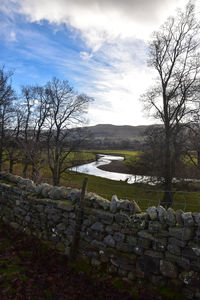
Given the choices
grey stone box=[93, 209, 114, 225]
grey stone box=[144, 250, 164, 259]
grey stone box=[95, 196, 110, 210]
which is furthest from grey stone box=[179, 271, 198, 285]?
grey stone box=[95, 196, 110, 210]

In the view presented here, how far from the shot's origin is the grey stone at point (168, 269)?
12.9 feet

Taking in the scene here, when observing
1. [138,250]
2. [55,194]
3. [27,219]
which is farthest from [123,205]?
[27,219]

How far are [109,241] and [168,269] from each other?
146 centimetres

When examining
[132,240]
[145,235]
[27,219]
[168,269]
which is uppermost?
[145,235]

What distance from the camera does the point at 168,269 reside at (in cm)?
400

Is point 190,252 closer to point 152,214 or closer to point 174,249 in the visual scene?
point 174,249

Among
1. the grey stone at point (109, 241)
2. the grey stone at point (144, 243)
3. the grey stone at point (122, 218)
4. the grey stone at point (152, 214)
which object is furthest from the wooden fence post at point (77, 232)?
the grey stone at point (152, 214)

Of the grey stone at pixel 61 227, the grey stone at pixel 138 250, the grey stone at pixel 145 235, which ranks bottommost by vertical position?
the grey stone at pixel 61 227

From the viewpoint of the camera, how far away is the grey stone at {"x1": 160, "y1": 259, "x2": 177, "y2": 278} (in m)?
3.94

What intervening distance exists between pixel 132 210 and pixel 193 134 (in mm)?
12406

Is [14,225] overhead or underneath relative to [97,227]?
underneath

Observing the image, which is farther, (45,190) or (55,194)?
(45,190)

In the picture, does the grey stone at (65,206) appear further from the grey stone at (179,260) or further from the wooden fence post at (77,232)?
the grey stone at (179,260)

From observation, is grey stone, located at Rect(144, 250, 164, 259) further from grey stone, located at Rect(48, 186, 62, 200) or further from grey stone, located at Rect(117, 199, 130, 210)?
grey stone, located at Rect(48, 186, 62, 200)
